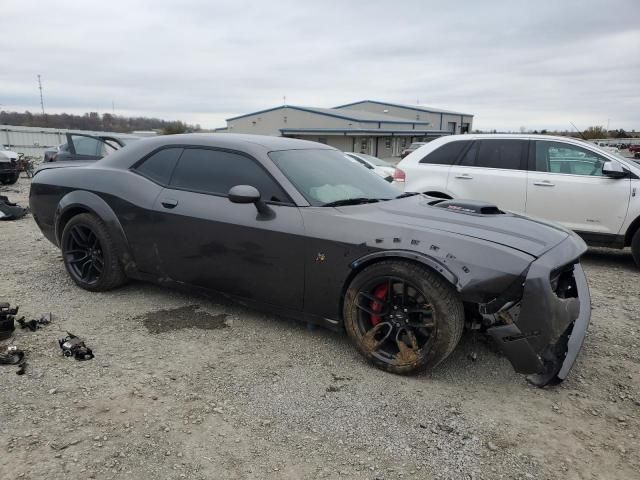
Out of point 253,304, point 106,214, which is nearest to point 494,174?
point 253,304

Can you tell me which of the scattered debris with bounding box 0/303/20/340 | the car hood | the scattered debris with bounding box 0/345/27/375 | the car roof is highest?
the car roof

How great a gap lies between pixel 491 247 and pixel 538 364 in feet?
2.40

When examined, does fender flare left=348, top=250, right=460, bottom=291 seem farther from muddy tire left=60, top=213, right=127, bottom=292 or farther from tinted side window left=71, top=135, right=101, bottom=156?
tinted side window left=71, top=135, right=101, bottom=156

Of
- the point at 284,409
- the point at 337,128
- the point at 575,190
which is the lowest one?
the point at 284,409

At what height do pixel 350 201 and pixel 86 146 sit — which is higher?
pixel 86 146

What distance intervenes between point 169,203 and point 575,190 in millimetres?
5025

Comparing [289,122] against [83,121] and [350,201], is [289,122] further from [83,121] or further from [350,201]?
[350,201]

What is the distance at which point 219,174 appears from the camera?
3.97m

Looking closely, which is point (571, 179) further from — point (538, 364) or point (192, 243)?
point (192, 243)

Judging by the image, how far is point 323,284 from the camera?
338 cm

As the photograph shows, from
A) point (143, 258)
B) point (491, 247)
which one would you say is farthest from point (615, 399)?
point (143, 258)

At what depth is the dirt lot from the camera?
2.32 meters

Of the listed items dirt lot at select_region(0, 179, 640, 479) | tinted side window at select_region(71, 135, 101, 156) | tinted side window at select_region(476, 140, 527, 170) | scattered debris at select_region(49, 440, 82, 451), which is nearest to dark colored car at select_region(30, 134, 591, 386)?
dirt lot at select_region(0, 179, 640, 479)

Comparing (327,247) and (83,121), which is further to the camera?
(83,121)
